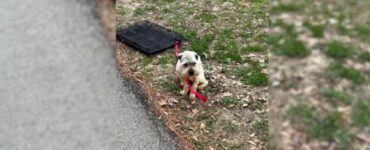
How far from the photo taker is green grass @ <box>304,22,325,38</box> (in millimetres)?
3956

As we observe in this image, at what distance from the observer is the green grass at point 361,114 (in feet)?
9.72

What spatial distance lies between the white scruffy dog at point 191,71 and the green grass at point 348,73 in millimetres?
929

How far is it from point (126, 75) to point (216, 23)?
4.86ft

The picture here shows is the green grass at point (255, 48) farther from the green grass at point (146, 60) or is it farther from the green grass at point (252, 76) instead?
the green grass at point (146, 60)

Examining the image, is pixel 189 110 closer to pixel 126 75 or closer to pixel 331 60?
pixel 126 75

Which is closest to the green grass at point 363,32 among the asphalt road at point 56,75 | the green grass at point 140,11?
the green grass at point 140,11

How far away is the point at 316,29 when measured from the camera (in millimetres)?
4035

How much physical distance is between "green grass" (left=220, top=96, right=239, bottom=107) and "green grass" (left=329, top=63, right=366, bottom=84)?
0.73 meters

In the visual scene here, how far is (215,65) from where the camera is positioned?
3900 millimetres

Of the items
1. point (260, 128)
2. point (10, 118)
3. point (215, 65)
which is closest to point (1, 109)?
point (10, 118)

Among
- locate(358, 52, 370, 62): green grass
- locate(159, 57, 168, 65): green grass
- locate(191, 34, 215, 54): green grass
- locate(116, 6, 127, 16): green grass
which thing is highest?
locate(358, 52, 370, 62): green grass

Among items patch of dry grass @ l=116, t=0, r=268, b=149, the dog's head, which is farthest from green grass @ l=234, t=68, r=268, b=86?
the dog's head

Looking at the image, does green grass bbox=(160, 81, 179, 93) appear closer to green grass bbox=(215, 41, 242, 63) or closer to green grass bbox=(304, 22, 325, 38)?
green grass bbox=(215, 41, 242, 63)

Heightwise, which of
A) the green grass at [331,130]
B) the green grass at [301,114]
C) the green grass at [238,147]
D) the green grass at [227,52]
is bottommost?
the green grass at [227,52]
